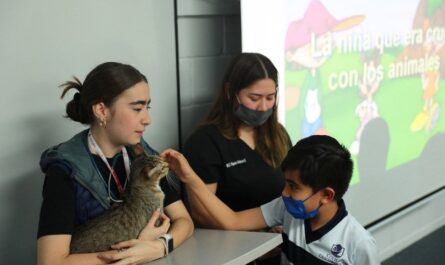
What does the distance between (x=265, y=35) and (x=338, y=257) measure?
1081mm

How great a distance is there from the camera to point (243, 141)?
8.02 ft

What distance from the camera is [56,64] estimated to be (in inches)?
90.2

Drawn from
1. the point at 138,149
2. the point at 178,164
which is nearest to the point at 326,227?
the point at 178,164

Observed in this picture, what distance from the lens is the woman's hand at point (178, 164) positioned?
2.06 meters

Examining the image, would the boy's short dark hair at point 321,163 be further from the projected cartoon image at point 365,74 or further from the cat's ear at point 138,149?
the projected cartoon image at point 365,74

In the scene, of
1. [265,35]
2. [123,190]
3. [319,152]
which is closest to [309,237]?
[319,152]

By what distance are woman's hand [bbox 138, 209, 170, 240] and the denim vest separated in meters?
0.12

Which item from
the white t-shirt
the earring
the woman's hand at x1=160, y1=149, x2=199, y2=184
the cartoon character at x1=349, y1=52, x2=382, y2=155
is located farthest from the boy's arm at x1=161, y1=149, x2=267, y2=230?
the cartoon character at x1=349, y1=52, x2=382, y2=155

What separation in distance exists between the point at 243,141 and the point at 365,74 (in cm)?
126

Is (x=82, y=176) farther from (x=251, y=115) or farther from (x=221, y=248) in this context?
(x=251, y=115)

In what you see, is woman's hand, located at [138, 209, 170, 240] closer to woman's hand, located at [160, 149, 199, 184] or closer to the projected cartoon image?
woman's hand, located at [160, 149, 199, 184]

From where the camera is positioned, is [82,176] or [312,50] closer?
[82,176]

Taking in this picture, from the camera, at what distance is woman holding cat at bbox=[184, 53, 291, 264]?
2.38m

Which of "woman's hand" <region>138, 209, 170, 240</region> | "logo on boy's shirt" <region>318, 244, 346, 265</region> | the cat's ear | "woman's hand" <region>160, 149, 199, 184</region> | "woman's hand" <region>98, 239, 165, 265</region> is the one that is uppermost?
the cat's ear
